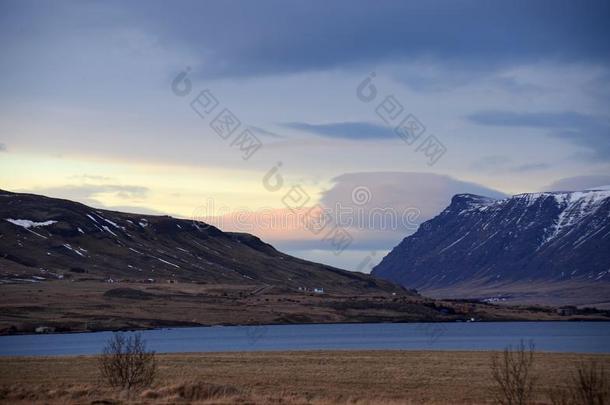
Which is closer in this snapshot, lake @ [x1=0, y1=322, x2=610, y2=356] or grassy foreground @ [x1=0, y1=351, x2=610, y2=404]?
grassy foreground @ [x1=0, y1=351, x2=610, y2=404]

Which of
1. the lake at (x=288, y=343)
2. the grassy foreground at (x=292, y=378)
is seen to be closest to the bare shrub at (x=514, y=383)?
the grassy foreground at (x=292, y=378)

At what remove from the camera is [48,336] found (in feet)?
→ 490

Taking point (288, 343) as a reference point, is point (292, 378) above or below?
below

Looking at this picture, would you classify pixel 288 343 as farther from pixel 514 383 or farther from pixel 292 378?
pixel 514 383

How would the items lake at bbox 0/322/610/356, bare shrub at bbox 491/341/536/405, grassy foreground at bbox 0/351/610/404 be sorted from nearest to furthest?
bare shrub at bbox 491/341/536/405 < grassy foreground at bbox 0/351/610/404 < lake at bbox 0/322/610/356

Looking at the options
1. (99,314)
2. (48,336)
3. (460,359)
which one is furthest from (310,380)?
(99,314)

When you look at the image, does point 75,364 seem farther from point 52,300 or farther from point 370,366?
point 52,300

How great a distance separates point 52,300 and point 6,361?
123m

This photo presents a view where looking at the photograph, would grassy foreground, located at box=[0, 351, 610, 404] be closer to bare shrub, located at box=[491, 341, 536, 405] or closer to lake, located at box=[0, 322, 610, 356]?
bare shrub, located at box=[491, 341, 536, 405]

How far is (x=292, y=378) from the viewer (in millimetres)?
56375

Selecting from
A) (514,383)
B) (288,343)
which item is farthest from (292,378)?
(288,343)

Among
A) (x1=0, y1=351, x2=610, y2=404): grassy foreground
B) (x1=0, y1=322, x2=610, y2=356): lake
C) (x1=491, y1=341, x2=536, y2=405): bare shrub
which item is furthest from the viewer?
(x1=0, y1=322, x2=610, y2=356): lake

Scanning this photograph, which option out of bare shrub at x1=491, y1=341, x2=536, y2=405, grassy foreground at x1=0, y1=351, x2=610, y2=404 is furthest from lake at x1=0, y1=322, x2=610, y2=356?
bare shrub at x1=491, y1=341, x2=536, y2=405

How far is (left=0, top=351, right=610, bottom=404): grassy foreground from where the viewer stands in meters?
42.3
